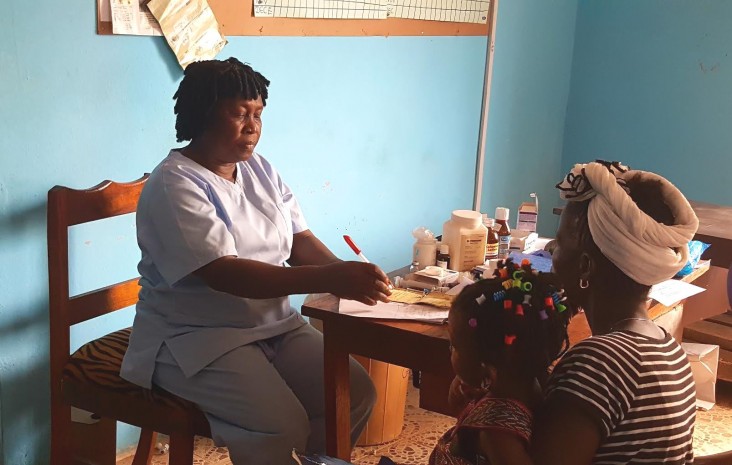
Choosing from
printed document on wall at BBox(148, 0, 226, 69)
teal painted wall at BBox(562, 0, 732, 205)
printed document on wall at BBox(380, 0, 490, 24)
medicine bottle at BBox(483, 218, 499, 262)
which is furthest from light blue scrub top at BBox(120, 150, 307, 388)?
teal painted wall at BBox(562, 0, 732, 205)

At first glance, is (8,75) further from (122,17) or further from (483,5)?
(483,5)

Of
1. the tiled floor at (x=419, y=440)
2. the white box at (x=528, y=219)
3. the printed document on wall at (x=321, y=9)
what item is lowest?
the tiled floor at (x=419, y=440)

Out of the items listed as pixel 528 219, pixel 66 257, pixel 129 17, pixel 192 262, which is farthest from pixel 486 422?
pixel 129 17

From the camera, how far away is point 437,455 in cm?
153

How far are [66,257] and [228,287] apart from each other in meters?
0.46

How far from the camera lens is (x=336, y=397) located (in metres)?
2.01

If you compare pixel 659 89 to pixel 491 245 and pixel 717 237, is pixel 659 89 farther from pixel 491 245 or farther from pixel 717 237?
pixel 491 245

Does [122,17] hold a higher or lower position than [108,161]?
higher

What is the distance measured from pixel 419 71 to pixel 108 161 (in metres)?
1.51

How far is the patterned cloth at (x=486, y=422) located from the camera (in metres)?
1.37

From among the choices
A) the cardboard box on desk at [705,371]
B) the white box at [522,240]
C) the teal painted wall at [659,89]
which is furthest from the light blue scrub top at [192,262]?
the teal painted wall at [659,89]

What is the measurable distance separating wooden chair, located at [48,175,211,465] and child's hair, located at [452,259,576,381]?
2.59ft

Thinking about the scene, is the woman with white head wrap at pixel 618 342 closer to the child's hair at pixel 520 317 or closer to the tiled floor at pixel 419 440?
the child's hair at pixel 520 317

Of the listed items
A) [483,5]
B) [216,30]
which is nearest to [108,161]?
[216,30]
